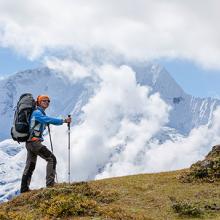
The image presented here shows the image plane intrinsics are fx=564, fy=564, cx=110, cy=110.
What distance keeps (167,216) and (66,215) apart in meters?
3.08

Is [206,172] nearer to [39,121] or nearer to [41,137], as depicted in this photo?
[41,137]

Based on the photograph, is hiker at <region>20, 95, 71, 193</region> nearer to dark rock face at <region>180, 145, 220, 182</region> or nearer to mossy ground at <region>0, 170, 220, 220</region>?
mossy ground at <region>0, 170, 220, 220</region>

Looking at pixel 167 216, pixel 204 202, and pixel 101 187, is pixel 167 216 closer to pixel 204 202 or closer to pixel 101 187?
pixel 204 202

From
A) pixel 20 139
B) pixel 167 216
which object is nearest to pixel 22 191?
pixel 20 139

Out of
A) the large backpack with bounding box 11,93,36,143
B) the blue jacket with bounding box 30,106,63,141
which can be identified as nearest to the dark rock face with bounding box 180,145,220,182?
the blue jacket with bounding box 30,106,63,141

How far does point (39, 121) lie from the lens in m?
22.2

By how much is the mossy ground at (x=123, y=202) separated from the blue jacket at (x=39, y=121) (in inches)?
97.3

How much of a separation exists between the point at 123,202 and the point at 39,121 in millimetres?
5106

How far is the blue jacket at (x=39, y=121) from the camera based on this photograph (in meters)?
22.2

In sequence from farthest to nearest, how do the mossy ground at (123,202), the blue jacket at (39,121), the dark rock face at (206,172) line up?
the dark rock face at (206,172) < the blue jacket at (39,121) < the mossy ground at (123,202)

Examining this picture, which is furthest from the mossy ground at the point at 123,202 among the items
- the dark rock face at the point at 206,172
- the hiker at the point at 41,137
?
the hiker at the point at 41,137

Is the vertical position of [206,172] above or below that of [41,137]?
below

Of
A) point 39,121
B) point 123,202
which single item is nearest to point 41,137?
point 39,121

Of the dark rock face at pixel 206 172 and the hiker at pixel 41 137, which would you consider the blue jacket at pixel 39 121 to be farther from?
the dark rock face at pixel 206 172
